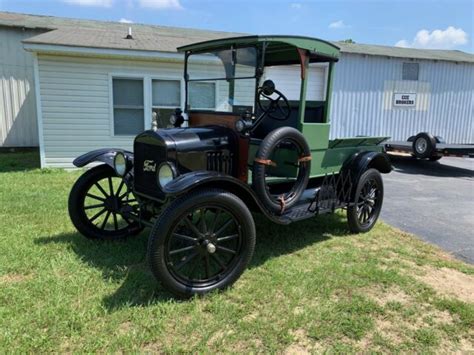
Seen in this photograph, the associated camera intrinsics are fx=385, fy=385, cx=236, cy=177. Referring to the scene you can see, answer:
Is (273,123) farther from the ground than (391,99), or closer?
closer

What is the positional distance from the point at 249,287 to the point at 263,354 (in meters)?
0.82

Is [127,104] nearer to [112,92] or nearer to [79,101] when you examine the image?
[112,92]

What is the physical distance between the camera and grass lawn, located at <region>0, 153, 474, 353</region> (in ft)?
8.20

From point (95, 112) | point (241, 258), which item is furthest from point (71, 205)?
point (95, 112)

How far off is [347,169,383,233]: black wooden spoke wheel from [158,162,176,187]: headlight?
232 centimetres

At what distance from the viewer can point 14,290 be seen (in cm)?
298

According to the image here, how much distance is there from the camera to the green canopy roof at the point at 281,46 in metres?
3.50

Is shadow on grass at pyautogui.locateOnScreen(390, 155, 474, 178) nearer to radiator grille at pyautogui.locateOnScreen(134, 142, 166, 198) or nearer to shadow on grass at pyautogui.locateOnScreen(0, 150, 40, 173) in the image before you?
radiator grille at pyautogui.locateOnScreen(134, 142, 166, 198)

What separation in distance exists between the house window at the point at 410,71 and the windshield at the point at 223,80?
1103 cm

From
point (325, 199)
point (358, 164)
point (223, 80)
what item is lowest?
point (325, 199)

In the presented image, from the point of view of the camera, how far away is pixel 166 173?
10.3 ft

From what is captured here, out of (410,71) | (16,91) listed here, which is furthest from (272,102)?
(410,71)

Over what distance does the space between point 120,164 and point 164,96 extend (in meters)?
5.16

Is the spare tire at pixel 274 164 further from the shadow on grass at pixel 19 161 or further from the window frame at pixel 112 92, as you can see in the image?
the shadow on grass at pixel 19 161
